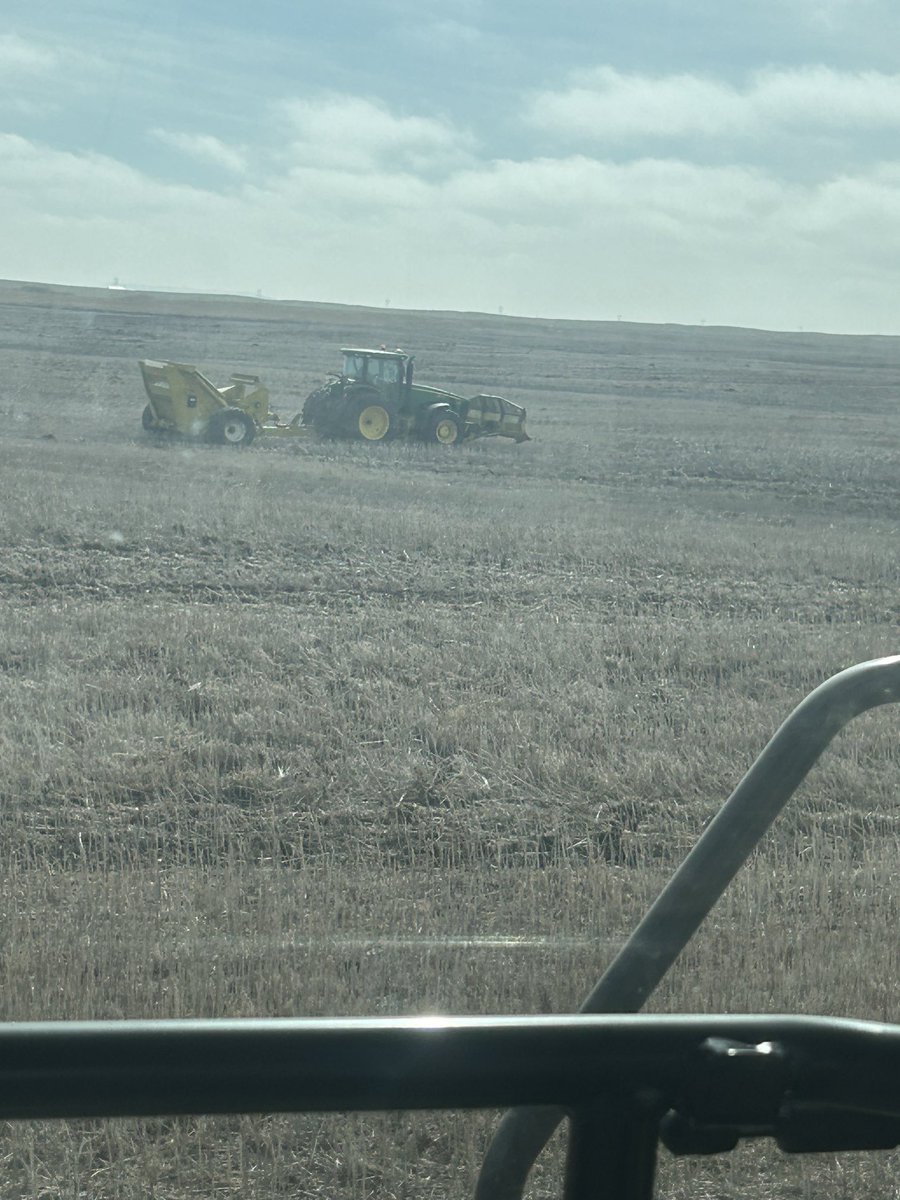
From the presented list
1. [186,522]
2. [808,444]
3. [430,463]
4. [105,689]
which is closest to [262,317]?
[808,444]

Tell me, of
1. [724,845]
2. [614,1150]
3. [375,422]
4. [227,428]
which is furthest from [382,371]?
[614,1150]

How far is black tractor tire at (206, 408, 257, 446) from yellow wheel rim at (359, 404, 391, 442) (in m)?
2.57

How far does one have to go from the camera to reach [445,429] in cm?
2688

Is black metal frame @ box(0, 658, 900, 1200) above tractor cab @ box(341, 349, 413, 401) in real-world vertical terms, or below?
below

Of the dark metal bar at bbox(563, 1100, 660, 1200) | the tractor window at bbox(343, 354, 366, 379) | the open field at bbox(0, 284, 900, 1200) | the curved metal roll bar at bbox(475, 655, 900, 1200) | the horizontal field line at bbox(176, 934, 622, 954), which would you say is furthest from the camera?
the tractor window at bbox(343, 354, 366, 379)

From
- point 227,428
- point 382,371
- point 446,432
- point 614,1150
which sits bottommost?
point 614,1150

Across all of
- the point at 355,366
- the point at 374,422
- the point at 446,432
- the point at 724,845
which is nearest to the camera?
the point at 724,845

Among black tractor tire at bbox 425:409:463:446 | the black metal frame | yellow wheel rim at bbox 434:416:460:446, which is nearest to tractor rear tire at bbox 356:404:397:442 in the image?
black tractor tire at bbox 425:409:463:446

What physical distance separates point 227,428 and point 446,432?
4681mm

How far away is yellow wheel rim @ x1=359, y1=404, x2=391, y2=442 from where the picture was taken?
1037 inches

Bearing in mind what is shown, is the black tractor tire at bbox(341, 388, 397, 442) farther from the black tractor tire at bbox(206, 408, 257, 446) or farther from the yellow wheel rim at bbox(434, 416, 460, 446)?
the black tractor tire at bbox(206, 408, 257, 446)

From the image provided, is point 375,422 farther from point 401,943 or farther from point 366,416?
point 401,943

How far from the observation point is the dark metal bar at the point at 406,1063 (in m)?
1.35

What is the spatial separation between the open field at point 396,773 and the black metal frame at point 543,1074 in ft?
4.72
